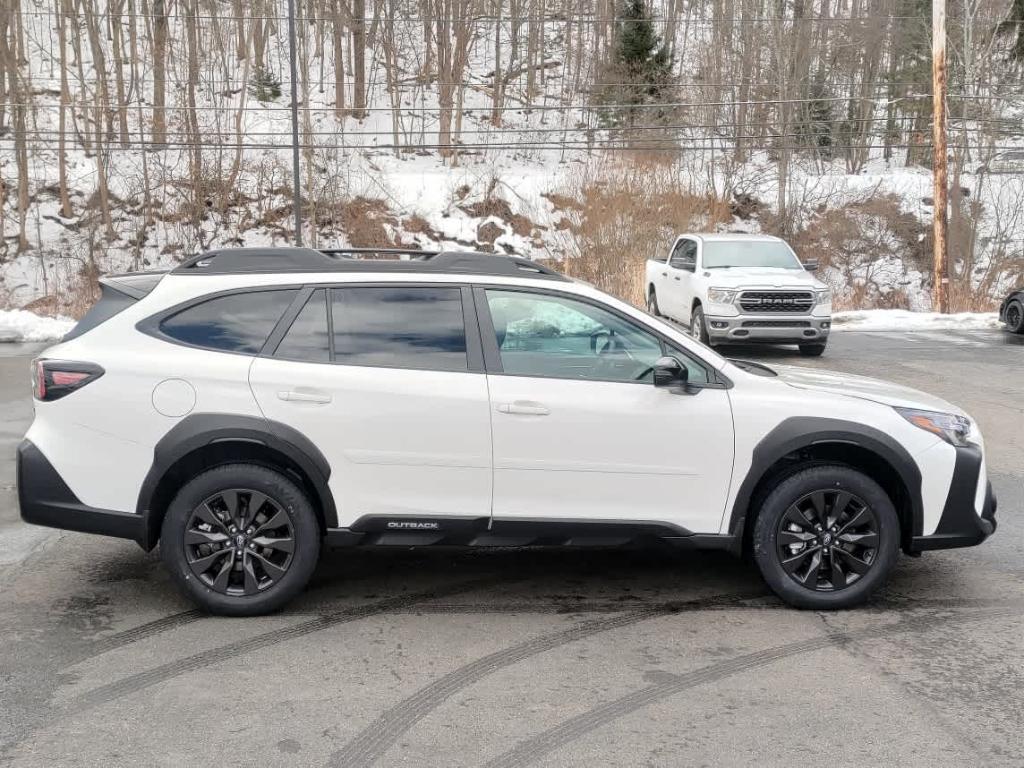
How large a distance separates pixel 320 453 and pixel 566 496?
1.19 meters

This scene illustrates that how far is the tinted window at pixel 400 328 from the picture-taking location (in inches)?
207

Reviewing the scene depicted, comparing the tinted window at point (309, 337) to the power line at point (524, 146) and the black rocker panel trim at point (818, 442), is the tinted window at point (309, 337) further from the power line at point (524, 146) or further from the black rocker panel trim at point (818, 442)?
the power line at point (524, 146)

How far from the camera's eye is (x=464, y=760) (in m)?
3.71

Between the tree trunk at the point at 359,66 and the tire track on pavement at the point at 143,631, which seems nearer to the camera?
the tire track on pavement at the point at 143,631

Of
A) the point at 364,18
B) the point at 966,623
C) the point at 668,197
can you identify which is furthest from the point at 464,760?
the point at 364,18

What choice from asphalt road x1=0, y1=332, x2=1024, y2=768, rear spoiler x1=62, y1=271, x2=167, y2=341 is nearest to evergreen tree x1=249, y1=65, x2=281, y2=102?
asphalt road x1=0, y1=332, x2=1024, y2=768

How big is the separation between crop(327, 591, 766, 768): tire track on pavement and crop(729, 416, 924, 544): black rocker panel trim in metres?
0.53

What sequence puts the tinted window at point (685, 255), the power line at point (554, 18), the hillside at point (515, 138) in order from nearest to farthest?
the tinted window at point (685, 255)
the hillside at point (515, 138)
the power line at point (554, 18)

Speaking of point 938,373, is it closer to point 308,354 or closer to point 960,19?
point 308,354

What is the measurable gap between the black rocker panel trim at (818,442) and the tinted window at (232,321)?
2438 millimetres

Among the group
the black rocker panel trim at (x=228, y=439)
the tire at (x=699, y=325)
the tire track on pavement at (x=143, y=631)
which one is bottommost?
the tire track on pavement at (x=143, y=631)

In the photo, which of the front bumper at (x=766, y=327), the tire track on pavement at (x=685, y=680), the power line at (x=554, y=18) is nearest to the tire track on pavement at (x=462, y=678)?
the tire track on pavement at (x=685, y=680)

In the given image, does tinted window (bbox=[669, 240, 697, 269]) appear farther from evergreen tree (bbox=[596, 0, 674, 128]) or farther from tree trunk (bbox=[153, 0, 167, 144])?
evergreen tree (bbox=[596, 0, 674, 128])

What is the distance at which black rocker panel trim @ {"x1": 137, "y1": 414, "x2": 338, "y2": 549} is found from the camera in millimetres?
5055
